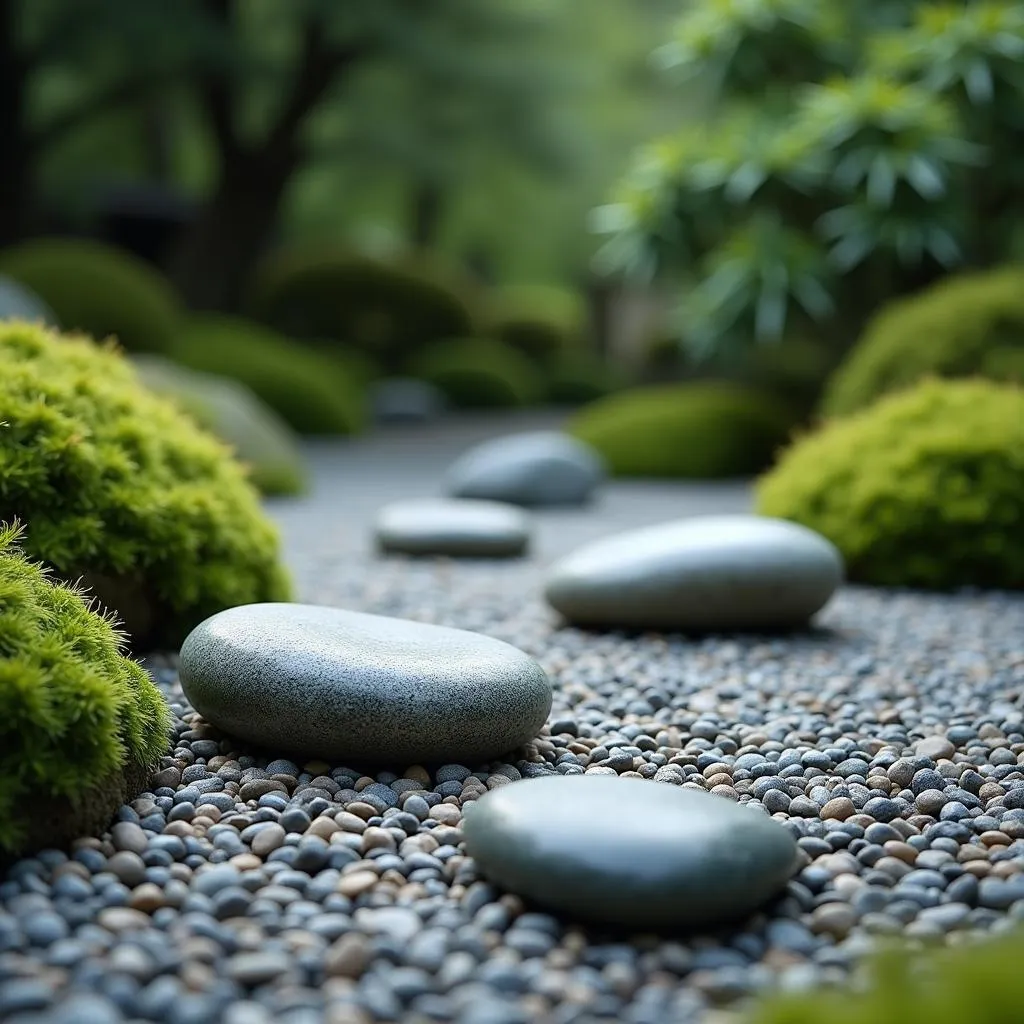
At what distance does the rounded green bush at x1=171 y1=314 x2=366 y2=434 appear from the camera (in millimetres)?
11820

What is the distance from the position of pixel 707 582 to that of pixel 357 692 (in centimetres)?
181

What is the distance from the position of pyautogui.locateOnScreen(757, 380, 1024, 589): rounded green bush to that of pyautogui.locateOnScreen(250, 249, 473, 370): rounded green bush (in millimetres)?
11945

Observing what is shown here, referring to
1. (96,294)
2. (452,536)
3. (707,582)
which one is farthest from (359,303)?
(707,582)

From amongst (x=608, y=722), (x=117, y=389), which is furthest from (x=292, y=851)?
(x=117, y=389)

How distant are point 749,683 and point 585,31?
17.0 metres

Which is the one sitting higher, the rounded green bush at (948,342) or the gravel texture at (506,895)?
the rounded green bush at (948,342)

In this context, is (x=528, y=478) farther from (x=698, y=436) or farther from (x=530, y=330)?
(x=530, y=330)

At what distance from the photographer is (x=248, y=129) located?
52.2 ft

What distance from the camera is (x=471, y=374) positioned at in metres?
16.7

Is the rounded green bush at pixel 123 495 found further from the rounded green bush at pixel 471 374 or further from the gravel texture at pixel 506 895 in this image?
the rounded green bush at pixel 471 374

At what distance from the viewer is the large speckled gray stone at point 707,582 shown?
3957mm

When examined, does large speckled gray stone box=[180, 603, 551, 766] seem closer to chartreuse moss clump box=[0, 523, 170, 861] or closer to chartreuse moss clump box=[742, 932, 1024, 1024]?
chartreuse moss clump box=[0, 523, 170, 861]

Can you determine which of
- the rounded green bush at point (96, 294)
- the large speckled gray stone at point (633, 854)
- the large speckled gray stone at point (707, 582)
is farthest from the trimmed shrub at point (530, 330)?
the large speckled gray stone at point (633, 854)

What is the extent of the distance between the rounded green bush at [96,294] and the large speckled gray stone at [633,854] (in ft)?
31.9
